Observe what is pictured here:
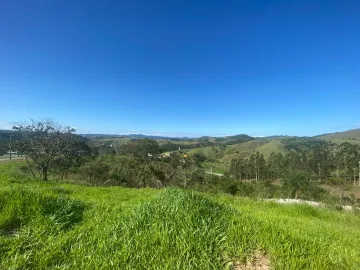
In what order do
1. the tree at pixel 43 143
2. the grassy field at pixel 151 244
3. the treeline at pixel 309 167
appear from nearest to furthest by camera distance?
the grassy field at pixel 151 244 < the tree at pixel 43 143 < the treeline at pixel 309 167

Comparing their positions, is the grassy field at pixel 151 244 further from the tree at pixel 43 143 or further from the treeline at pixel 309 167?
the treeline at pixel 309 167

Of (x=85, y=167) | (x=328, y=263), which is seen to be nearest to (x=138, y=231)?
(x=328, y=263)

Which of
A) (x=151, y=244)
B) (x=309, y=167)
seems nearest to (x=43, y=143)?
(x=151, y=244)

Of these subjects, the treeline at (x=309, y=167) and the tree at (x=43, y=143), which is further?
the treeline at (x=309, y=167)

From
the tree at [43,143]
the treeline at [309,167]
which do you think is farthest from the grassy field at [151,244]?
the treeline at [309,167]

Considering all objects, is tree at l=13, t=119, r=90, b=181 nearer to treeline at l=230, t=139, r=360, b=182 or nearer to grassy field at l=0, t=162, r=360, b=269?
grassy field at l=0, t=162, r=360, b=269

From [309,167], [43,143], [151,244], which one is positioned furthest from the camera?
[309,167]

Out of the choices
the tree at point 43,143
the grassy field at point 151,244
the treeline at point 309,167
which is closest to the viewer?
the grassy field at point 151,244

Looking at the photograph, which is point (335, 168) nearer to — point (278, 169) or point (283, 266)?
point (278, 169)

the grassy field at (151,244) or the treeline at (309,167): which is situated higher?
the grassy field at (151,244)

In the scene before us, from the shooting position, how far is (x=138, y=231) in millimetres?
2518

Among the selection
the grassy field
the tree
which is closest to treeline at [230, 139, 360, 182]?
the tree

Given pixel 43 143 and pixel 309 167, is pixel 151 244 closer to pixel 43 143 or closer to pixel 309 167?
pixel 43 143

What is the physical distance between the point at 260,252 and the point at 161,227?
3.69 ft
